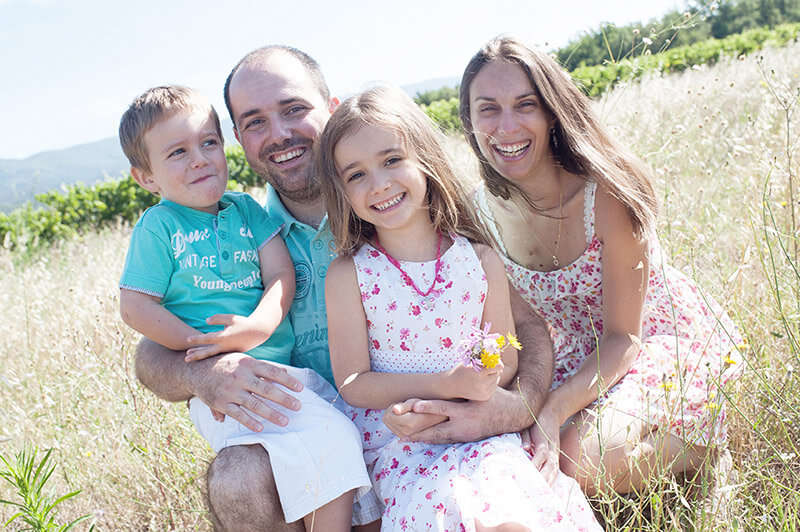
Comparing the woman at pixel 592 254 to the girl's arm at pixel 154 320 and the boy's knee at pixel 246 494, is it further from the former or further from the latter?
the girl's arm at pixel 154 320

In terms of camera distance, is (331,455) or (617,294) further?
(617,294)

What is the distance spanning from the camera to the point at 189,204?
2777mm

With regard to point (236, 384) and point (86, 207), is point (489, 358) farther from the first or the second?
point (86, 207)

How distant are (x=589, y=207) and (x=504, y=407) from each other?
1.07m

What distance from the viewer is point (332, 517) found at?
2.23 metres

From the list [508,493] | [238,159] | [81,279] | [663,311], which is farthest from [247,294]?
[238,159]

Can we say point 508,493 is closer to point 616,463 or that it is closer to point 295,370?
point 616,463

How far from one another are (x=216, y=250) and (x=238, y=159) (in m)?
7.74

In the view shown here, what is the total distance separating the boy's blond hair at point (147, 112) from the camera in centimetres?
269

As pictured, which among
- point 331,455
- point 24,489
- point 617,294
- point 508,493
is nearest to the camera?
point 24,489

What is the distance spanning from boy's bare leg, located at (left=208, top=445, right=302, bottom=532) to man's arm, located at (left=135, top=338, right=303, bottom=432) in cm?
14

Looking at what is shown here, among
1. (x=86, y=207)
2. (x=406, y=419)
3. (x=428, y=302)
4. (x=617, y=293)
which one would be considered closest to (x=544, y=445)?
(x=406, y=419)

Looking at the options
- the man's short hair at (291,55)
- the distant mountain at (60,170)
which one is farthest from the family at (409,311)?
the distant mountain at (60,170)

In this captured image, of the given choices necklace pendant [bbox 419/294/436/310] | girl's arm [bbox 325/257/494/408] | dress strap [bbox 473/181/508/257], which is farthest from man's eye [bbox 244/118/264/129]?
necklace pendant [bbox 419/294/436/310]
